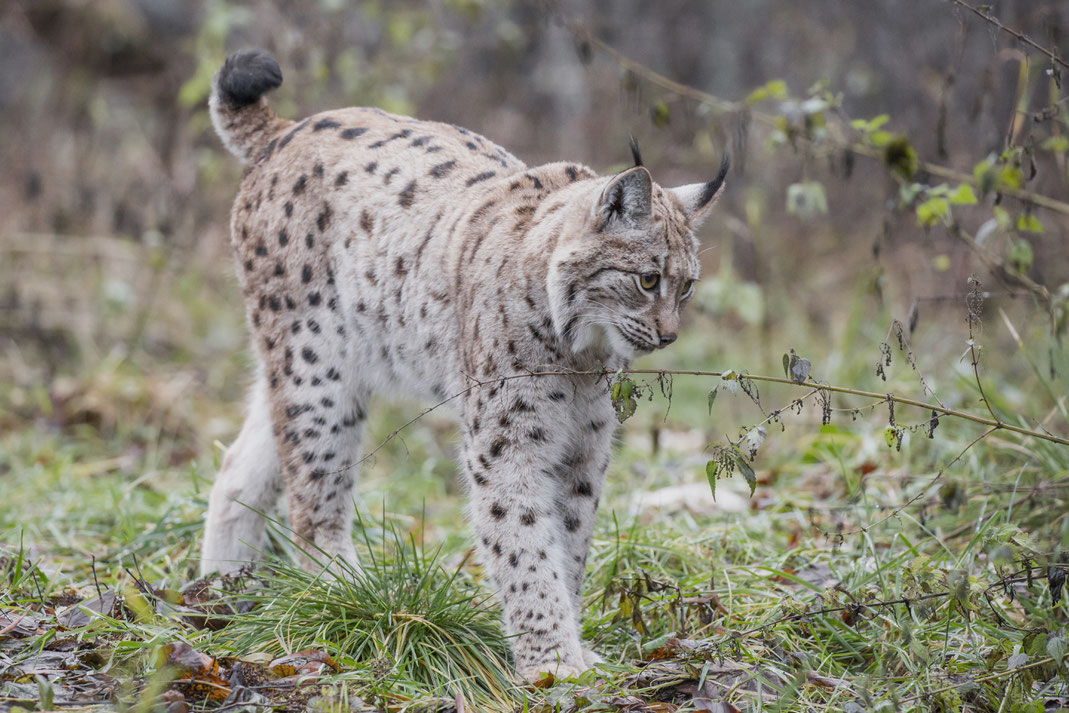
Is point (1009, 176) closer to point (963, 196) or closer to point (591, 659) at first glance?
point (963, 196)

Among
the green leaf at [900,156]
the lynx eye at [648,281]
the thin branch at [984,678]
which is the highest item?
the green leaf at [900,156]

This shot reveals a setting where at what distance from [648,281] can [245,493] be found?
2.06 meters

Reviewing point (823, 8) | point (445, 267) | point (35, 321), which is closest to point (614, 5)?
point (823, 8)

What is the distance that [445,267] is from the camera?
443 cm

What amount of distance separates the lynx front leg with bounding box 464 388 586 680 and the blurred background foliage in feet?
5.29

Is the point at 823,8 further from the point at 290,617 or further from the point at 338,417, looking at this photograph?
the point at 290,617

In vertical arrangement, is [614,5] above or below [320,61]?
above

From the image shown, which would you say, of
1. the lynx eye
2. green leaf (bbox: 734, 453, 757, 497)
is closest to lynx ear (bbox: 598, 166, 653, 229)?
the lynx eye

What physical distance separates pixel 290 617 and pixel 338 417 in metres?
1.13

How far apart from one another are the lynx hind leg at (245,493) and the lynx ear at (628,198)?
6.10ft

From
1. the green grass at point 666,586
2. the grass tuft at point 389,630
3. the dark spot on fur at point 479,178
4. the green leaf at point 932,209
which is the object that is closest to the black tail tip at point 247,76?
the dark spot on fur at point 479,178

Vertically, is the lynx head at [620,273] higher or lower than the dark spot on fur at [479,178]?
lower

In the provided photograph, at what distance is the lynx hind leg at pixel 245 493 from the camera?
466 centimetres

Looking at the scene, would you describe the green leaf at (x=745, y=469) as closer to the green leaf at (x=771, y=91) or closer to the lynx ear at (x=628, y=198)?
the lynx ear at (x=628, y=198)
